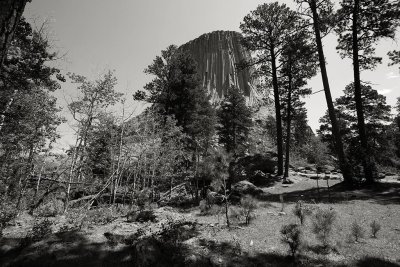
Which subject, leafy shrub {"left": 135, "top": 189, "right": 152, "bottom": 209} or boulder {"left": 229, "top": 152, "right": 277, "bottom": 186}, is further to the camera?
boulder {"left": 229, "top": 152, "right": 277, "bottom": 186}

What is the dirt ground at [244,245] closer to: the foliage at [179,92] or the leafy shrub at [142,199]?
the leafy shrub at [142,199]

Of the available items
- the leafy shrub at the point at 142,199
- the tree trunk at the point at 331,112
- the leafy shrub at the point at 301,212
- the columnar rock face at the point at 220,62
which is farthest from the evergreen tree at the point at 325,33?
the columnar rock face at the point at 220,62

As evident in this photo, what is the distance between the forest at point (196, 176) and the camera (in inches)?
255

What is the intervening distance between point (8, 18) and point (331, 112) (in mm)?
15401

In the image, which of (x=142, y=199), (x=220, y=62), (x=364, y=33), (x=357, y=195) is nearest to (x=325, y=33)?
(x=364, y=33)

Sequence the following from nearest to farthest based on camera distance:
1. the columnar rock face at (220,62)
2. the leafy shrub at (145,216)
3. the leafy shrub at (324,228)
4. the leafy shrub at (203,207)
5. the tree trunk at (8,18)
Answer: the tree trunk at (8,18), the leafy shrub at (324,228), the leafy shrub at (145,216), the leafy shrub at (203,207), the columnar rock face at (220,62)

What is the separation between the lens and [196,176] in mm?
15023

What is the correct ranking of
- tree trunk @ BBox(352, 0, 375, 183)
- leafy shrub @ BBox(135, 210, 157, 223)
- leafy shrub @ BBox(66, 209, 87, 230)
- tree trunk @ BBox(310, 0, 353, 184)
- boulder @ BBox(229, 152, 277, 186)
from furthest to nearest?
boulder @ BBox(229, 152, 277, 186), tree trunk @ BBox(310, 0, 353, 184), tree trunk @ BBox(352, 0, 375, 183), leafy shrub @ BBox(135, 210, 157, 223), leafy shrub @ BBox(66, 209, 87, 230)

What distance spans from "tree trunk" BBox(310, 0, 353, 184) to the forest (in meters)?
0.07

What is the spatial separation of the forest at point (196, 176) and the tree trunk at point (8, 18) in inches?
0.4

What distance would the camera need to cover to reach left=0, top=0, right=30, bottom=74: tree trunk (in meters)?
2.14

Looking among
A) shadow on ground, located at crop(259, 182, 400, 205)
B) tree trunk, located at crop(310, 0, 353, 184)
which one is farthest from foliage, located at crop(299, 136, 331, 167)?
shadow on ground, located at crop(259, 182, 400, 205)

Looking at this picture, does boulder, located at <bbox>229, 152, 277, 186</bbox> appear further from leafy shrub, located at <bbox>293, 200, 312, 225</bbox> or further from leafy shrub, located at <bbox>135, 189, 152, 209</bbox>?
leafy shrub, located at <bbox>293, 200, 312, 225</bbox>

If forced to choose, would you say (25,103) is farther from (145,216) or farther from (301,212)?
(301,212)
